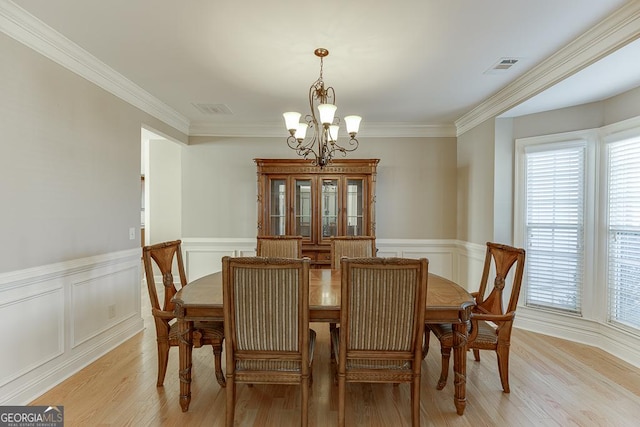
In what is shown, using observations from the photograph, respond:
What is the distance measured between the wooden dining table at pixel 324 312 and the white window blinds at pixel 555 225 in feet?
6.03

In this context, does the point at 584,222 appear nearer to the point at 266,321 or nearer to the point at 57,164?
the point at 266,321

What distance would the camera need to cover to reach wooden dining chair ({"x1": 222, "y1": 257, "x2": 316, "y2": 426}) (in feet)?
5.54

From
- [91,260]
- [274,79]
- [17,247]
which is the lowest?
[91,260]

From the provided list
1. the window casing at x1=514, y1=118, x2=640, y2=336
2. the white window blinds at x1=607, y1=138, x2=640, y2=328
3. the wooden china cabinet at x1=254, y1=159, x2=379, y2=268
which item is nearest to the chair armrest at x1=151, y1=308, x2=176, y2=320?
the wooden china cabinet at x1=254, y1=159, x2=379, y2=268

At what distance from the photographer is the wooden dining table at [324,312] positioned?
1.87 meters

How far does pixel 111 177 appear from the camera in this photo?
2.96 m

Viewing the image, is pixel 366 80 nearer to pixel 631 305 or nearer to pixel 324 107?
pixel 324 107

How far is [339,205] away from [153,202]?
121 inches

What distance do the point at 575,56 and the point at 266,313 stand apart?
285 centimetres

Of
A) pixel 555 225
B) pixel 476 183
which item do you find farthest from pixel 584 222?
pixel 476 183

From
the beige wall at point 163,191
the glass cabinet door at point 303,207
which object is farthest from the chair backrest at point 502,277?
the beige wall at point 163,191

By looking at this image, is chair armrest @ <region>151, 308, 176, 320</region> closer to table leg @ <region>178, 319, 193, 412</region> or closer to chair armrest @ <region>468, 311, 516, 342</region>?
table leg @ <region>178, 319, 193, 412</region>

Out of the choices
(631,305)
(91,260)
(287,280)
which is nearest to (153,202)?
(91,260)

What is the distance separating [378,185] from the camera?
4.62 m
